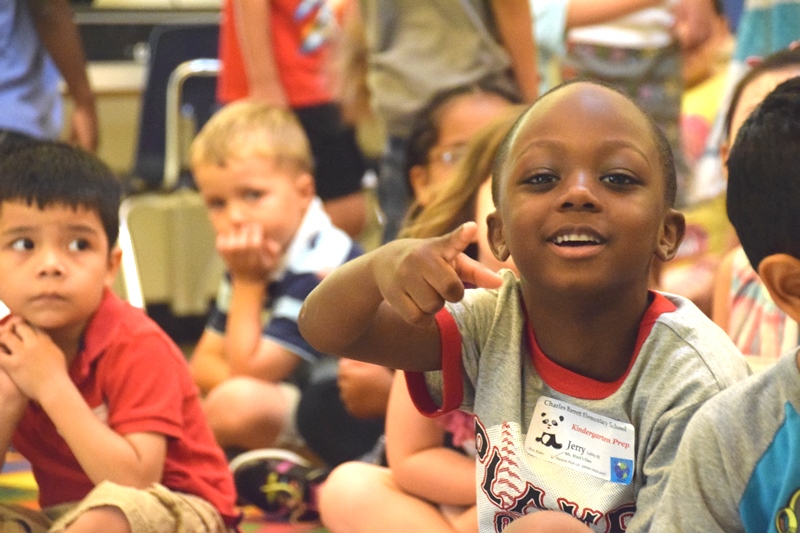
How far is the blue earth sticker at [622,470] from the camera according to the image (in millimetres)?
1086

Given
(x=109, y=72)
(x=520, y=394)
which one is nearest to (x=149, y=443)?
(x=520, y=394)

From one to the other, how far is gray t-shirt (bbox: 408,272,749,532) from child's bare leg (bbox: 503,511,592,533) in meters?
0.03

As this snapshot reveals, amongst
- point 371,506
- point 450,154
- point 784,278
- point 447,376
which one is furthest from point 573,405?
point 450,154

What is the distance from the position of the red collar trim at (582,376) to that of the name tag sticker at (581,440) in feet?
0.06

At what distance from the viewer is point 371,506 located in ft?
5.04

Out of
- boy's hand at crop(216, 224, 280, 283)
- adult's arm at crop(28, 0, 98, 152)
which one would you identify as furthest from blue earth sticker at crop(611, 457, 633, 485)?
adult's arm at crop(28, 0, 98, 152)

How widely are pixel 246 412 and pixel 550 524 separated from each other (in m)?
1.13

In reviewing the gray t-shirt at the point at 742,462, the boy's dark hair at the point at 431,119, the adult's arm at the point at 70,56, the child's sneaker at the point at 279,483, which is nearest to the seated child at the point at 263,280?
the child's sneaker at the point at 279,483

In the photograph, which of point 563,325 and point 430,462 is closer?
point 563,325

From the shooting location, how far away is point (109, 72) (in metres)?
4.06

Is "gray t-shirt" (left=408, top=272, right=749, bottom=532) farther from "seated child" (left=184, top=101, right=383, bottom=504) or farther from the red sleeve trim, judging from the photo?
"seated child" (left=184, top=101, right=383, bottom=504)

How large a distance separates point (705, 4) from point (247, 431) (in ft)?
4.56

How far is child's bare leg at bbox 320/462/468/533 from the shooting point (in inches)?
58.2

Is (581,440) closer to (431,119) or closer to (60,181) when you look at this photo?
(60,181)
